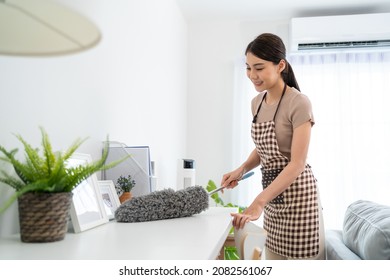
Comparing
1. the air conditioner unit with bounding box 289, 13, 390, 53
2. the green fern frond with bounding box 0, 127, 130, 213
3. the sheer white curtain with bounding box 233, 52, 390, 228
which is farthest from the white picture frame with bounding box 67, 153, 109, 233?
the air conditioner unit with bounding box 289, 13, 390, 53

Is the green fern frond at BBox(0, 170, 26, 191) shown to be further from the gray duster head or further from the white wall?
the gray duster head

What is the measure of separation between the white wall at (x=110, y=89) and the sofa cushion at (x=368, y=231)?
0.81 m

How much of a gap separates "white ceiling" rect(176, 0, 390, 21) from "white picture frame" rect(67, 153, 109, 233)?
1.91 m

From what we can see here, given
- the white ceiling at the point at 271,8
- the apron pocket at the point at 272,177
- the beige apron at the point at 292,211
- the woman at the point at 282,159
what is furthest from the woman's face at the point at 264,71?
the white ceiling at the point at 271,8

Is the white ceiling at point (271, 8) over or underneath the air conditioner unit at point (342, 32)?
over

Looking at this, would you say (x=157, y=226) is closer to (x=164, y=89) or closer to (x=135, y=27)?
(x=135, y=27)

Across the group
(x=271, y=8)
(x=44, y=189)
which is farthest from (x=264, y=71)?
(x=271, y=8)

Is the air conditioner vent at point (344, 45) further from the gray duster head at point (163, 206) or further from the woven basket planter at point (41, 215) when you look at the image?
the woven basket planter at point (41, 215)

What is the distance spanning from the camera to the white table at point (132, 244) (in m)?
0.61

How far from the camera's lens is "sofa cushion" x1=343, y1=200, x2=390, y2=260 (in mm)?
1003

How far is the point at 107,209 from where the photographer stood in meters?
1.03

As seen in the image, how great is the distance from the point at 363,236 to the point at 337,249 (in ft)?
0.47

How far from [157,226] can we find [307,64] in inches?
87.2
